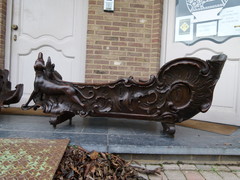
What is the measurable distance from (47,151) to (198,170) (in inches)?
47.9

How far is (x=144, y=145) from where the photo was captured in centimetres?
190

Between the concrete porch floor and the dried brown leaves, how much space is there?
13 cm

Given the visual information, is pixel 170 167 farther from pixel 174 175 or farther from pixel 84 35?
pixel 84 35

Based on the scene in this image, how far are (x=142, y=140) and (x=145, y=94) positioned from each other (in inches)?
17.6

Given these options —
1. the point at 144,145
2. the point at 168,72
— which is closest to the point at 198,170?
the point at 144,145

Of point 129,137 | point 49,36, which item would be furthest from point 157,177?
point 49,36

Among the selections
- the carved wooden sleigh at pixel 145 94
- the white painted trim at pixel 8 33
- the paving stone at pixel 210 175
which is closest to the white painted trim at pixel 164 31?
the carved wooden sleigh at pixel 145 94

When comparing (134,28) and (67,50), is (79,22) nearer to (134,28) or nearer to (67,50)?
(67,50)

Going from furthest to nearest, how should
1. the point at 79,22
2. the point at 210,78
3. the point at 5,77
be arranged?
the point at 79,22 < the point at 5,77 < the point at 210,78

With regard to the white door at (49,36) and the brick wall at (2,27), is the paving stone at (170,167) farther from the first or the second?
the brick wall at (2,27)

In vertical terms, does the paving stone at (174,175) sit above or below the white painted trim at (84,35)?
below

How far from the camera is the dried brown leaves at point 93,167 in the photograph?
4.94ft

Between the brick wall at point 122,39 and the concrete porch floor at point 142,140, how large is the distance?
102cm

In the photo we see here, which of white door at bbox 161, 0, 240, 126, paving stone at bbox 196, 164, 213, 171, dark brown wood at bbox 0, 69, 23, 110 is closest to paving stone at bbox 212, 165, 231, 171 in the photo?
paving stone at bbox 196, 164, 213, 171
